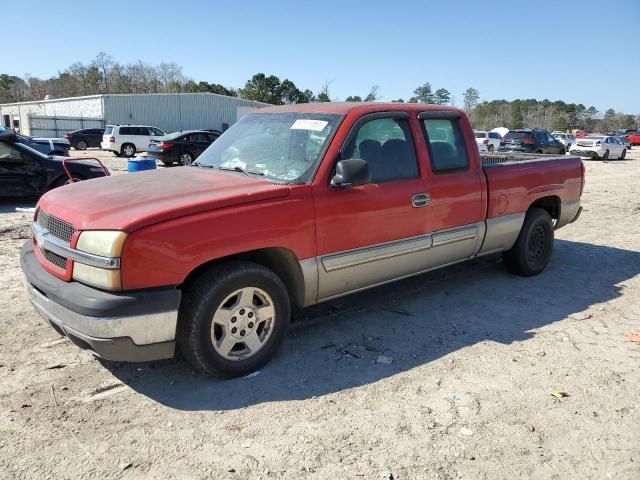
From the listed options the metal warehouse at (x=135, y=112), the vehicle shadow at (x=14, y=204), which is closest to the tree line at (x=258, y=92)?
the metal warehouse at (x=135, y=112)

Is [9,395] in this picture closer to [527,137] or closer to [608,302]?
[608,302]

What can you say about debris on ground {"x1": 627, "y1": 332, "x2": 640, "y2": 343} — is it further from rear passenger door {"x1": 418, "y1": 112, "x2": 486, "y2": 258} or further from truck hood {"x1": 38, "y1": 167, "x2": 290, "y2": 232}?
truck hood {"x1": 38, "y1": 167, "x2": 290, "y2": 232}

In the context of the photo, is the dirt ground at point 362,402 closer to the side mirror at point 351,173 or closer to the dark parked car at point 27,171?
the side mirror at point 351,173

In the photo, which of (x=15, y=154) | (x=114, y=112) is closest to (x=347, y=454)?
(x=15, y=154)

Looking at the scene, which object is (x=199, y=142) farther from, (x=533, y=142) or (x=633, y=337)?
(x=633, y=337)

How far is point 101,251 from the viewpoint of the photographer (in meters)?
3.05

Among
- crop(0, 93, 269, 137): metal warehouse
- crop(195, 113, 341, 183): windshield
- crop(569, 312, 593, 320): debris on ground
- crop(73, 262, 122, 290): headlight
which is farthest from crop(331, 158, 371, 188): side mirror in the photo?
crop(0, 93, 269, 137): metal warehouse

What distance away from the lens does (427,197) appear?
179 inches

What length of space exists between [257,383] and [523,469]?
1.76 meters

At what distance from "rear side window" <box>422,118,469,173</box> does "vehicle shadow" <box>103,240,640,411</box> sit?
1397mm

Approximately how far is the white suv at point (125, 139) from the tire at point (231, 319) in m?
24.8

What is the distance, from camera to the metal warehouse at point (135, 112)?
129 ft

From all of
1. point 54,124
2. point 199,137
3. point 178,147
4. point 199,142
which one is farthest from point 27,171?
point 54,124

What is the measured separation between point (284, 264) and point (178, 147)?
18.8m
